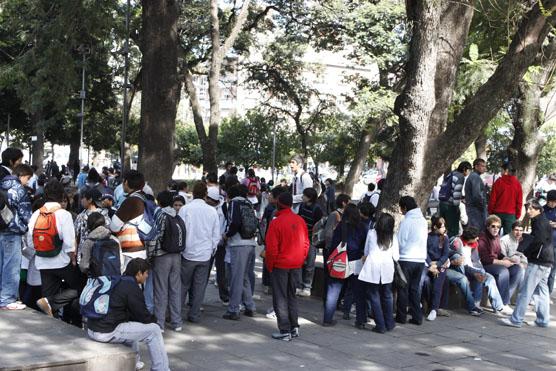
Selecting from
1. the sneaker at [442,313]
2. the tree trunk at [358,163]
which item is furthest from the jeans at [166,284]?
the tree trunk at [358,163]

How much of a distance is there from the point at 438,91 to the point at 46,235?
6551 millimetres

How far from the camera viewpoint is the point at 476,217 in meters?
14.3

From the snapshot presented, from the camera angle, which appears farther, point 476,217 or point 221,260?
point 476,217

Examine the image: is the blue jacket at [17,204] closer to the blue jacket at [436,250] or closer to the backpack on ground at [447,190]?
the blue jacket at [436,250]

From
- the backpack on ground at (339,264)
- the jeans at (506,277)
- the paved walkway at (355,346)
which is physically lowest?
the paved walkway at (355,346)

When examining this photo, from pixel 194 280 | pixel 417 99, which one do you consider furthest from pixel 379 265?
pixel 417 99

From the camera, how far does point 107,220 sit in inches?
328

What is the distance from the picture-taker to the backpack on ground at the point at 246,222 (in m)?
10.0

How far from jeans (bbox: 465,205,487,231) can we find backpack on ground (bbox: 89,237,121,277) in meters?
8.40

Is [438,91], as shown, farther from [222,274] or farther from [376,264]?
[222,274]

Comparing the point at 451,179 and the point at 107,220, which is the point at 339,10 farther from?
the point at 107,220

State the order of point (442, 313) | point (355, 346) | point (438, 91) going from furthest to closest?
1. point (438, 91)
2. point (442, 313)
3. point (355, 346)

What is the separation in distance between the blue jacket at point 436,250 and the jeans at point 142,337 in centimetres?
530

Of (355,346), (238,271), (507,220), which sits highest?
(507,220)
